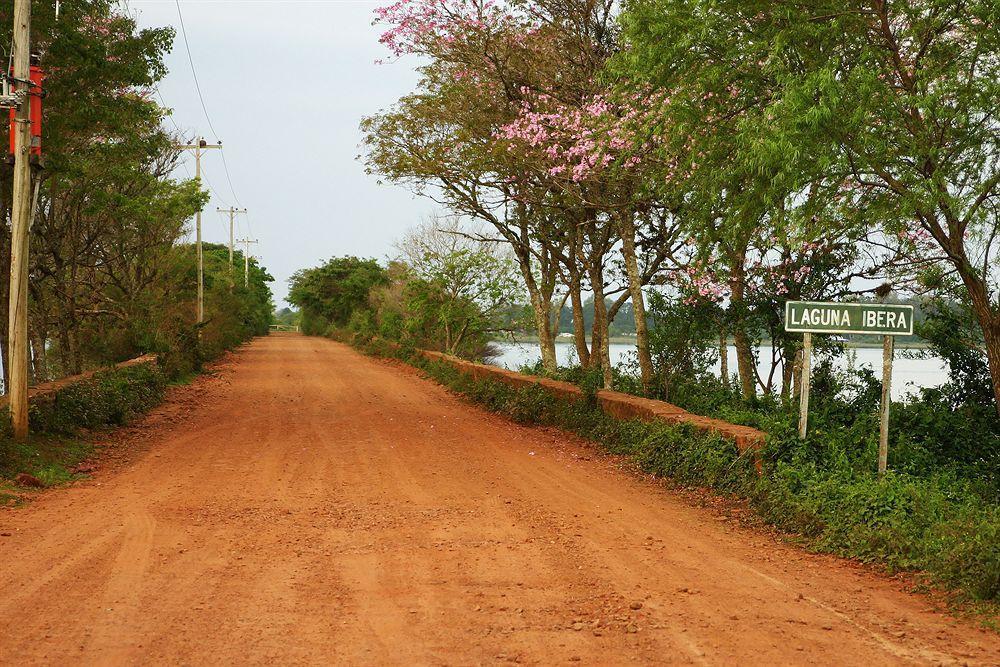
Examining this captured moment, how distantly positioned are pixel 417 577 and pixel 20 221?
7.63m

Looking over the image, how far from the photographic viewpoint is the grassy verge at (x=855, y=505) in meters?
5.70

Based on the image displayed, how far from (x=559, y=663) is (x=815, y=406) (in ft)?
29.4

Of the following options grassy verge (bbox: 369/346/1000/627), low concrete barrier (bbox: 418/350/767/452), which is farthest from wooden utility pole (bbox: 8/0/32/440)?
low concrete barrier (bbox: 418/350/767/452)

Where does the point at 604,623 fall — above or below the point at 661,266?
below

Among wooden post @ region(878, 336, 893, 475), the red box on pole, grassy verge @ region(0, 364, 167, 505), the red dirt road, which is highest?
the red box on pole

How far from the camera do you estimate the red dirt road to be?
14.7 ft

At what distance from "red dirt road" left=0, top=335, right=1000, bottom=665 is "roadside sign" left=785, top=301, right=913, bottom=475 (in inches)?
69.5

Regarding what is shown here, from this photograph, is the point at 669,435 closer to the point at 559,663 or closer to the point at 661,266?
the point at 559,663

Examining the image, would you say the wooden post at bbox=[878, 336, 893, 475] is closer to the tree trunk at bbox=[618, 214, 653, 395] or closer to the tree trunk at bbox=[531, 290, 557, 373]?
the tree trunk at bbox=[618, 214, 653, 395]

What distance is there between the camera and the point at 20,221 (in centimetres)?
1047

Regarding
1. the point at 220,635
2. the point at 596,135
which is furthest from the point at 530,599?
the point at 596,135

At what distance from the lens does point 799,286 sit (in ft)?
46.7

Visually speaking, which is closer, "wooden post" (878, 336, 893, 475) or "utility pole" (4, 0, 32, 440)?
"wooden post" (878, 336, 893, 475)

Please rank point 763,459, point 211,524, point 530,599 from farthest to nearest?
point 763,459 → point 211,524 → point 530,599
